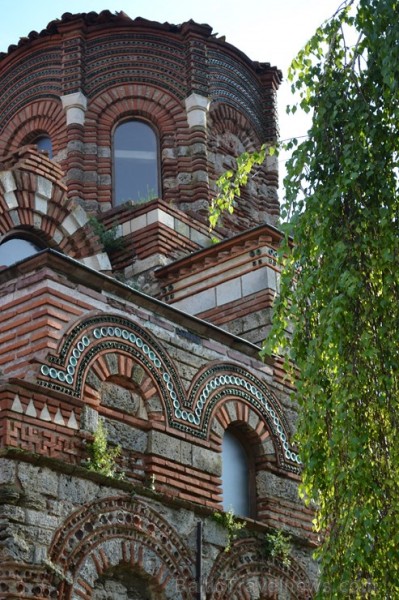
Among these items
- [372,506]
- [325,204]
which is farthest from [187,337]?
[372,506]

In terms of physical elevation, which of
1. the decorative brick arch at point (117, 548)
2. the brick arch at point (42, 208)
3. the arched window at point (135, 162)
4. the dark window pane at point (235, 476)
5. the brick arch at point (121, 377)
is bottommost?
the decorative brick arch at point (117, 548)

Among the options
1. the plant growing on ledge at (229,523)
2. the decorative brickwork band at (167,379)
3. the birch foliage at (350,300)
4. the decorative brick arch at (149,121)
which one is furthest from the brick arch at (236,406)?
the decorative brick arch at (149,121)

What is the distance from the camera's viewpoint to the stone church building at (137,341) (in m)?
9.19

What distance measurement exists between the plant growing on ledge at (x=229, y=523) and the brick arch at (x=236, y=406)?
0.82m

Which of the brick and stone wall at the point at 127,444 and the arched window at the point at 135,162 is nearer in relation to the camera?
the brick and stone wall at the point at 127,444

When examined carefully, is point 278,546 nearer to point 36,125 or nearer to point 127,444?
point 127,444

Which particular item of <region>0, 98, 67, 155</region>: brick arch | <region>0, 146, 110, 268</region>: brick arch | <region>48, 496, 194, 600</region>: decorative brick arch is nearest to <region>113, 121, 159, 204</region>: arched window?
<region>0, 98, 67, 155</region>: brick arch

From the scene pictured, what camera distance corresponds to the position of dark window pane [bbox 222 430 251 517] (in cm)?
1141

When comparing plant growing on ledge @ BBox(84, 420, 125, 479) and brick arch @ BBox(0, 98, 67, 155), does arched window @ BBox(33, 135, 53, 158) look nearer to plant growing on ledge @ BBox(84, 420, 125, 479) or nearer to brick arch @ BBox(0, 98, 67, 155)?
brick arch @ BBox(0, 98, 67, 155)

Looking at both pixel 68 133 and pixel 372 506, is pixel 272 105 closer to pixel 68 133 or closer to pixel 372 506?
pixel 68 133

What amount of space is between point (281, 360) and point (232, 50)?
8.14m

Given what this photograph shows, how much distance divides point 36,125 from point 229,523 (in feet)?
31.4

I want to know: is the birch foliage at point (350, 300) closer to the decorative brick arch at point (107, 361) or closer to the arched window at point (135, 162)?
the decorative brick arch at point (107, 361)

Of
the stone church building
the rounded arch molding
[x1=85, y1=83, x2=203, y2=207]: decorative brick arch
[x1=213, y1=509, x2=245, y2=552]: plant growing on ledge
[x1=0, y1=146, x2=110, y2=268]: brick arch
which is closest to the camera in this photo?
the stone church building
